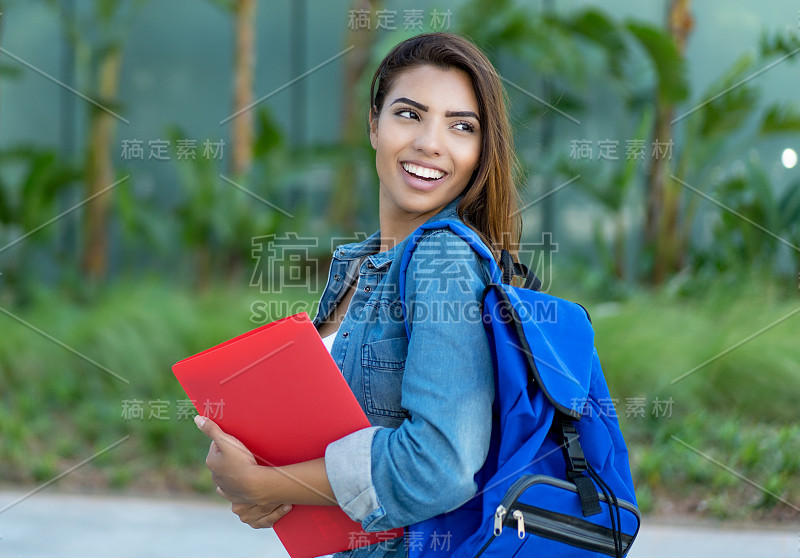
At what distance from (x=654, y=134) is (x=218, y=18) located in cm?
456

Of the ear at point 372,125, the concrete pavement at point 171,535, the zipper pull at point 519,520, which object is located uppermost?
the ear at point 372,125

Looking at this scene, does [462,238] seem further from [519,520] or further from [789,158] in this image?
[789,158]

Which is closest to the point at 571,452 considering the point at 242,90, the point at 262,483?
the point at 262,483

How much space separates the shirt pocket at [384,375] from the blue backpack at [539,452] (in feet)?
0.25

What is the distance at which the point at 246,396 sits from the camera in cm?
125

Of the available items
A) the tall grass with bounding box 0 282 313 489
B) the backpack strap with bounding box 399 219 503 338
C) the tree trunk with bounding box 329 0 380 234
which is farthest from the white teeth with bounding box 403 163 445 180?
the tree trunk with bounding box 329 0 380 234

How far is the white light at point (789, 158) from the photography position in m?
6.60

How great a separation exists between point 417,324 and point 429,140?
38 centimetres

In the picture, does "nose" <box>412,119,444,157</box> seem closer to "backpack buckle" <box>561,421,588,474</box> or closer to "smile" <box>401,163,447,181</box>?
"smile" <box>401,163,447,181</box>

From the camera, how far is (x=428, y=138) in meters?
1.34

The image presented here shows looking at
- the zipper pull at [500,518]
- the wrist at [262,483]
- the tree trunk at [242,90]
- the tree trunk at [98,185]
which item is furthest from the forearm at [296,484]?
the tree trunk at [98,185]

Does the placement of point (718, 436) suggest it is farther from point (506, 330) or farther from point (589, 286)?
point (506, 330)

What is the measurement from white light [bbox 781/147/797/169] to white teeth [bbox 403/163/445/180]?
20.1ft

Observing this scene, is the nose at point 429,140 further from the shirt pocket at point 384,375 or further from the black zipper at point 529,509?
the black zipper at point 529,509
